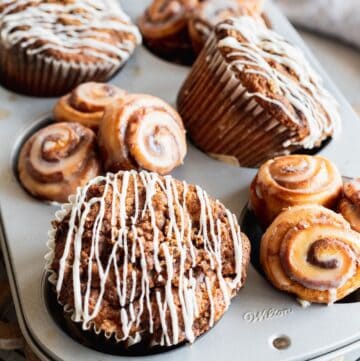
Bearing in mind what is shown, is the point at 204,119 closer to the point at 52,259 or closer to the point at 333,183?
the point at 333,183

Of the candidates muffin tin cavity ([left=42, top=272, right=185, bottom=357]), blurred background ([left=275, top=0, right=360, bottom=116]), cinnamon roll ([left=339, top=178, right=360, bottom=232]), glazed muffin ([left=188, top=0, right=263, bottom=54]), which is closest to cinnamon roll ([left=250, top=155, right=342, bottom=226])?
cinnamon roll ([left=339, top=178, right=360, bottom=232])

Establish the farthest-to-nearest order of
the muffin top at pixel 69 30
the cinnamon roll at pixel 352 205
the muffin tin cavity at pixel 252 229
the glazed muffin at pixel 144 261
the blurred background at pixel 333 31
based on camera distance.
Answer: the blurred background at pixel 333 31, the muffin top at pixel 69 30, the muffin tin cavity at pixel 252 229, the cinnamon roll at pixel 352 205, the glazed muffin at pixel 144 261

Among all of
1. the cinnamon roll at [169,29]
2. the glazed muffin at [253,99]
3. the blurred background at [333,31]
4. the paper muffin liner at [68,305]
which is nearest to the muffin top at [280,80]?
the glazed muffin at [253,99]

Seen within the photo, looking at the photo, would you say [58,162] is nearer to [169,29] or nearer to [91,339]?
[91,339]

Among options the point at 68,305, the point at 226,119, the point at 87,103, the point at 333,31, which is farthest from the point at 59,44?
the point at 333,31

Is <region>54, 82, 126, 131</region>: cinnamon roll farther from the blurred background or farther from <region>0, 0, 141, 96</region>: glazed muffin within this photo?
the blurred background

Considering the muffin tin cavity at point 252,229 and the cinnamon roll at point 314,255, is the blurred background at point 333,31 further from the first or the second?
the cinnamon roll at point 314,255
